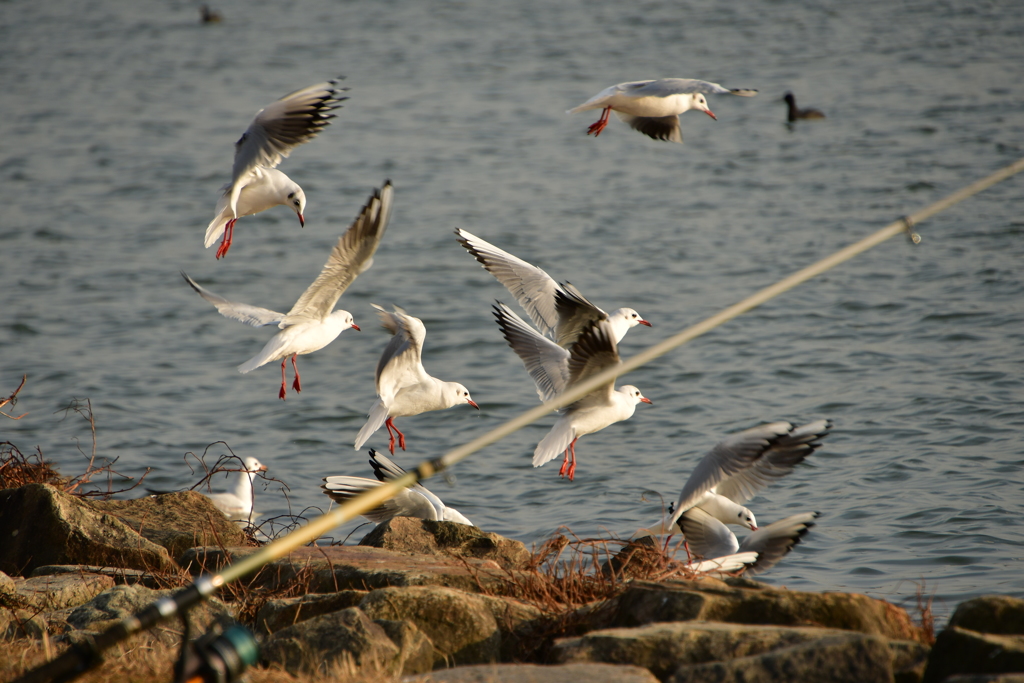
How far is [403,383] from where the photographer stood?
22.4ft

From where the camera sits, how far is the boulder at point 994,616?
13.4ft

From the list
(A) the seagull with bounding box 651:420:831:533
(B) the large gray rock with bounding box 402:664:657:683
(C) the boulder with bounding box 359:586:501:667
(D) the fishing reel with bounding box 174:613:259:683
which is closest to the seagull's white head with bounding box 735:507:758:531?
(A) the seagull with bounding box 651:420:831:533

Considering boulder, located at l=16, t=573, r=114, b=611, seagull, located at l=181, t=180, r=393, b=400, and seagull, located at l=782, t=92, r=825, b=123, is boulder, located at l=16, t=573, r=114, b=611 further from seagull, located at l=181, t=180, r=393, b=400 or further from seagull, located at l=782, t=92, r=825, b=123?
seagull, located at l=782, t=92, r=825, b=123

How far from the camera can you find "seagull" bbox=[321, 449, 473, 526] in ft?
20.9

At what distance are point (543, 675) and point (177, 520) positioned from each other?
3.13 meters

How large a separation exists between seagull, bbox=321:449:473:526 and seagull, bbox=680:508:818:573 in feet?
4.18

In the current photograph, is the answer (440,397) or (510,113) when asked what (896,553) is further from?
(510,113)

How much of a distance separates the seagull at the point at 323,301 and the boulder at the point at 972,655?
3.35 metres

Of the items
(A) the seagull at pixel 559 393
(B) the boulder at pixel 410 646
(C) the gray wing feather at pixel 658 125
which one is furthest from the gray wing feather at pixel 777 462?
(C) the gray wing feather at pixel 658 125

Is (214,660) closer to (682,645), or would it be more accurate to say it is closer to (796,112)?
(682,645)

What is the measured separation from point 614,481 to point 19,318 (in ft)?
27.1

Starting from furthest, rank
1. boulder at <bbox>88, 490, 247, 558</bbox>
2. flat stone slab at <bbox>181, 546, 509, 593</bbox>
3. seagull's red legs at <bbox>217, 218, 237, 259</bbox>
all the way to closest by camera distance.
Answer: seagull's red legs at <bbox>217, 218, 237, 259</bbox>
boulder at <bbox>88, 490, 247, 558</bbox>
flat stone slab at <bbox>181, 546, 509, 593</bbox>

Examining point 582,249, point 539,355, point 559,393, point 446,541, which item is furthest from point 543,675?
point 582,249

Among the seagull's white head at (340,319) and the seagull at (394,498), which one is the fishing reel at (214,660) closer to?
the seagull at (394,498)
